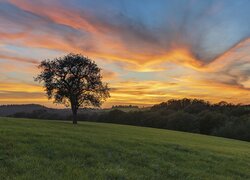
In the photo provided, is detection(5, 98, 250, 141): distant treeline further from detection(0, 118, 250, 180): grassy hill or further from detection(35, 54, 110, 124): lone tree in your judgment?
detection(0, 118, 250, 180): grassy hill

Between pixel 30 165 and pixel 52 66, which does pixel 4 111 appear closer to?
pixel 52 66

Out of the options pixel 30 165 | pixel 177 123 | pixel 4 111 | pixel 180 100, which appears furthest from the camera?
pixel 180 100

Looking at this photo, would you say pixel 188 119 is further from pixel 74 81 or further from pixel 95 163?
pixel 95 163

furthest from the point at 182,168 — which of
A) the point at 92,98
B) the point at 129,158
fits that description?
the point at 92,98

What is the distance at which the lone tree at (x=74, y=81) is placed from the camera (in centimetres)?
→ 6588

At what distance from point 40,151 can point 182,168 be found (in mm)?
6359

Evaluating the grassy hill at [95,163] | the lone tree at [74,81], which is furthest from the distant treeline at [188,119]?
the grassy hill at [95,163]

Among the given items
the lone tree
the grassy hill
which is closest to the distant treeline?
the lone tree

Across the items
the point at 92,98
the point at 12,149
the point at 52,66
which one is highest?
the point at 52,66

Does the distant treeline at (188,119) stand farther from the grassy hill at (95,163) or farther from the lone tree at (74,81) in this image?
the grassy hill at (95,163)

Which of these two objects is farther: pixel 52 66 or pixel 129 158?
pixel 52 66

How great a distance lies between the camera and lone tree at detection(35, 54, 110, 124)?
65.9 m

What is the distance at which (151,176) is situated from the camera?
1323 cm

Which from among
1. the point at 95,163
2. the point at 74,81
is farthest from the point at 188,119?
the point at 95,163
